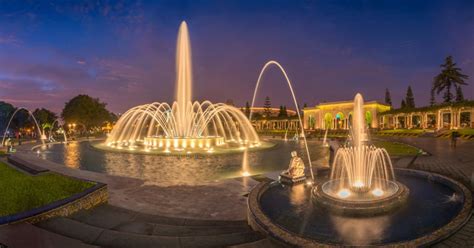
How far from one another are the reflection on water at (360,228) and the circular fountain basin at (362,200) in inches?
11.8

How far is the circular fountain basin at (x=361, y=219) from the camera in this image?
591 centimetres

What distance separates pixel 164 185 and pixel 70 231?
213 inches

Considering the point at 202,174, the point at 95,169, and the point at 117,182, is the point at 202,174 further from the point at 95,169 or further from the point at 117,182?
the point at 95,169

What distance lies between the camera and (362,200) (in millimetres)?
8117

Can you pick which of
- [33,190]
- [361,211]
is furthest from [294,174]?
[33,190]

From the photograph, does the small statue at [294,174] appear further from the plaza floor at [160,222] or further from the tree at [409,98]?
the tree at [409,98]

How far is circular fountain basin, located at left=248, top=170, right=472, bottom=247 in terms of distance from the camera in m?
5.91

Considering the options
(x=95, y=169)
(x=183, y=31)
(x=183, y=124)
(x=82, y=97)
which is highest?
(x=183, y=31)

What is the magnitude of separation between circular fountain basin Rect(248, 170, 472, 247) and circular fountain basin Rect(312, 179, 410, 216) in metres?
0.15

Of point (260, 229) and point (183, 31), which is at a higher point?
point (183, 31)

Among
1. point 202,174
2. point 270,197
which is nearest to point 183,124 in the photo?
point 202,174

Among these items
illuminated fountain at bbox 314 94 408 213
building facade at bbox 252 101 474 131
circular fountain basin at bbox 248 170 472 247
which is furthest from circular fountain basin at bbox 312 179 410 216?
building facade at bbox 252 101 474 131

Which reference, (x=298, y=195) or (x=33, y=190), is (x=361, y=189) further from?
(x=33, y=190)

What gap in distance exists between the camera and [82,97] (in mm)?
69250
